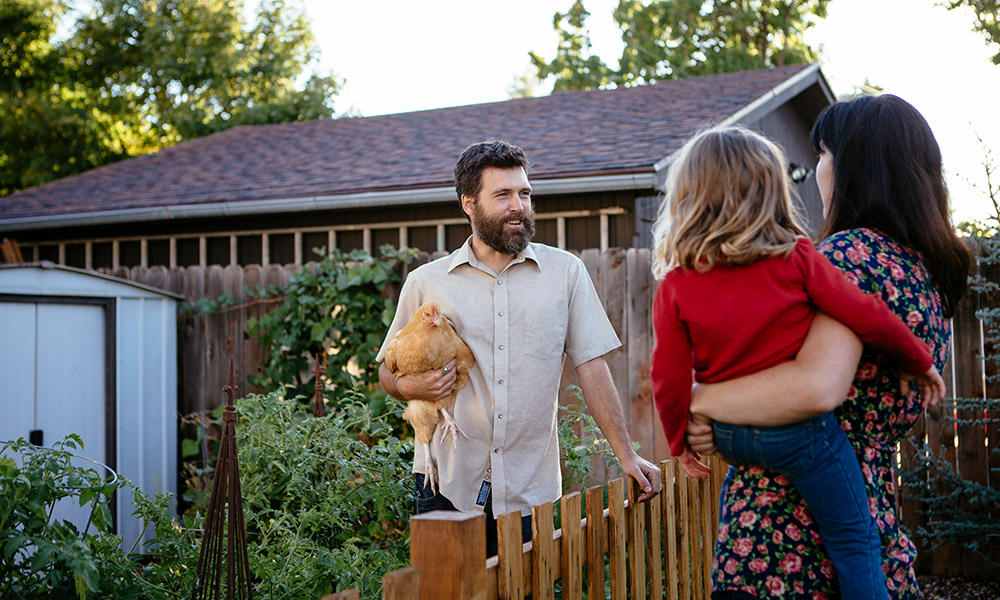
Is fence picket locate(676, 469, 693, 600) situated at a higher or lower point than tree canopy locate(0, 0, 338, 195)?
lower

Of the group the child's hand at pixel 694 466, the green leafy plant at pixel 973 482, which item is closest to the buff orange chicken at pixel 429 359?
the child's hand at pixel 694 466

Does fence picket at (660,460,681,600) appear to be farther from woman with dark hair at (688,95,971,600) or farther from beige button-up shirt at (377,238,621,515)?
woman with dark hair at (688,95,971,600)

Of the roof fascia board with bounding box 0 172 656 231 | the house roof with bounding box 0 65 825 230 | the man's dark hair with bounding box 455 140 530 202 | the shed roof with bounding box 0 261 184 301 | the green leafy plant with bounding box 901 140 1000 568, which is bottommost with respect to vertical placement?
the green leafy plant with bounding box 901 140 1000 568

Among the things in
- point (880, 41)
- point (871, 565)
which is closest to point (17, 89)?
A: point (880, 41)

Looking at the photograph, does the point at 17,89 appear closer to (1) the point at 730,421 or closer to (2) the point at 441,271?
(2) the point at 441,271

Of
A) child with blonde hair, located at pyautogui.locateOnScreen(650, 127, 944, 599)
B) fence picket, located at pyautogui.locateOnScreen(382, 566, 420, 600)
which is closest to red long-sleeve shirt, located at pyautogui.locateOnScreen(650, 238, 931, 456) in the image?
child with blonde hair, located at pyautogui.locateOnScreen(650, 127, 944, 599)

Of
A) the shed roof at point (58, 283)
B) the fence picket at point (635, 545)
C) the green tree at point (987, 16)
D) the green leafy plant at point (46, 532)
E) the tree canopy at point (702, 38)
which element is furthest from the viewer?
the tree canopy at point (702, 38)

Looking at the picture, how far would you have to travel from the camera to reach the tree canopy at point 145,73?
66.7 ft

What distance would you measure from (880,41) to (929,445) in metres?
15.5

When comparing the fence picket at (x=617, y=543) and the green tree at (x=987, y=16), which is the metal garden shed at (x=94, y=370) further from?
the green tree at (x=987, y=16)

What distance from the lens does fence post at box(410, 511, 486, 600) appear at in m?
1.79

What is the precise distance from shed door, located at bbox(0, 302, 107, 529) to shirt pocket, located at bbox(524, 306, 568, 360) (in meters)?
4.18

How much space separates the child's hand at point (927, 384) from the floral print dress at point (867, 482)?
0.02m

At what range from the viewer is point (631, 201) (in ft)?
24.1
